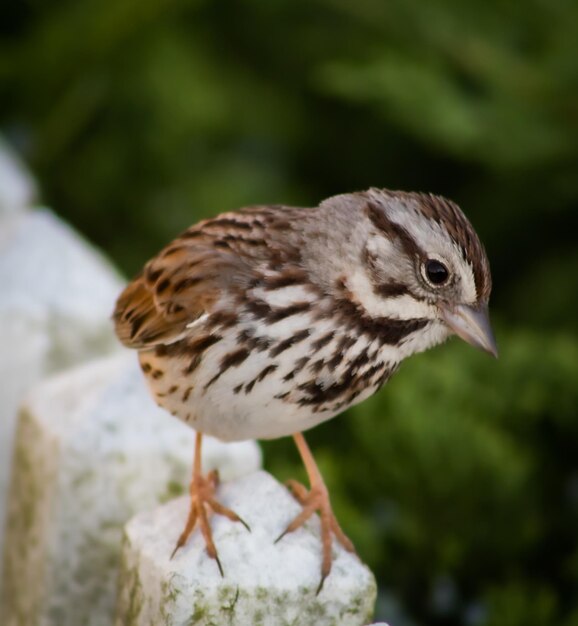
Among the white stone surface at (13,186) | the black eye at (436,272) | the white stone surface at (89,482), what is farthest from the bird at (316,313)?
the white stone surface at (13,186)

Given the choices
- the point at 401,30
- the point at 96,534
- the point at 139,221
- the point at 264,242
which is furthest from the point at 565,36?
the point at 96,534

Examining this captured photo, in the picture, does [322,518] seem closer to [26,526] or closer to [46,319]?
[26,526]

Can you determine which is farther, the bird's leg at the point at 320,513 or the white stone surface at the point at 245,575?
the bird's leg at the point at 320,513

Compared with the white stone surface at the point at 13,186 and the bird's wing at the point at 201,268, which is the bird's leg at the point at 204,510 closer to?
the bird's wing at the point at 201,268

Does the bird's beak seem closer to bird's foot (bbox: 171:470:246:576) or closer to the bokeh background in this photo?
bird's foot (bbox: 171:470:246:576)

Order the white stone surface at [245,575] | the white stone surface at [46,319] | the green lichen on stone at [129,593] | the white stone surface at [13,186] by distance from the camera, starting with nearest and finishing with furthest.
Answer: the white stone surface at [245,575] → the green lichen on stone at [129,593] → the white stone surface at [46,319] → the white stone surface at [13,186]

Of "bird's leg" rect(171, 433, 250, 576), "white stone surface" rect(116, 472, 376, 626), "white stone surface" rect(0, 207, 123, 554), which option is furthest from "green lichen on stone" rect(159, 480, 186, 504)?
"white stone surface" rect(0, 207, 123, 554)

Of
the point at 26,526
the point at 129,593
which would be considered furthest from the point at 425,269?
the point at 26,526
